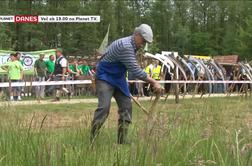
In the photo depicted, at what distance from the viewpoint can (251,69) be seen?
24359 mm

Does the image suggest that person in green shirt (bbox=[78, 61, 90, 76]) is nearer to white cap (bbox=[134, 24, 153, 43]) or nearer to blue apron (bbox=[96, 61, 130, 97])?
blue apron (bbox=[96, 61, 130, 97])

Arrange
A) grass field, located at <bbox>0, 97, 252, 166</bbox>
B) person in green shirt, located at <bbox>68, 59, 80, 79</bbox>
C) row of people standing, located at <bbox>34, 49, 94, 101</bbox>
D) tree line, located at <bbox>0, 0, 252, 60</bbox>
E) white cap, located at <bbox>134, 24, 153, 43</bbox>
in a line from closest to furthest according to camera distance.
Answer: grass field, located at <bbox>0, 97, 252, 166</bbox>
white cap, located at <bbox>134, 24, 153, 43</bbox>
row of people standing, located at <bbox>34, 49, 94, 101</bbox>
person in green shirt, located at <bbox>68, 59, 80, 79</bbox>
tree line, located at <bbox>0, 0, 252, 60</bbox>

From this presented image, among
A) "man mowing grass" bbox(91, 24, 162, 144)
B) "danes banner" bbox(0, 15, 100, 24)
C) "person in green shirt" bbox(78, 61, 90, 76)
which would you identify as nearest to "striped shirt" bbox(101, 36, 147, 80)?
"man mowing grass" bbox(91, 24, 162, 144)

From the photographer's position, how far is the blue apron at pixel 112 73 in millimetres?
Answer: 7094

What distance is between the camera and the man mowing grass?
6.81m

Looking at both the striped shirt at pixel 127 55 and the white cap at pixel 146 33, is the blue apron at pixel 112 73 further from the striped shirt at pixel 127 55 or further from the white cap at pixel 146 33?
the white cap at pixel 146 33

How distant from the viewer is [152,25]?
69.3 m

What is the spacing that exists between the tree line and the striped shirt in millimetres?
38198

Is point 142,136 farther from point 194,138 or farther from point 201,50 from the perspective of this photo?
point 201,50

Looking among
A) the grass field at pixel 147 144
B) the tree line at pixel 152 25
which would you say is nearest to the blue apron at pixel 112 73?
the grass field at pixel 147 144

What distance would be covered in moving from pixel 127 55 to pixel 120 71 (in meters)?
0.39

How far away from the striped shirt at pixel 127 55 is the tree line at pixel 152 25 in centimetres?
3820

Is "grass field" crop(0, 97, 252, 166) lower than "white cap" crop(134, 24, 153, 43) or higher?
lower

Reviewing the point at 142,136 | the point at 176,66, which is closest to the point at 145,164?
the point at 142,136
